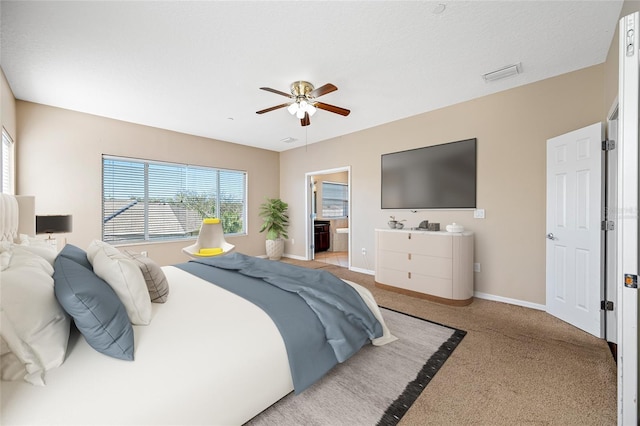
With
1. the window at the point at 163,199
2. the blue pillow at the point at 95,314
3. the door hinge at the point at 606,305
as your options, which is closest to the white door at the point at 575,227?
the door hinge at the point at 606,305

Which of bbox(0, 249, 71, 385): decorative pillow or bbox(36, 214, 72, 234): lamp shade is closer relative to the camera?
bbox(0, 249, 71, 385): decorative pillow

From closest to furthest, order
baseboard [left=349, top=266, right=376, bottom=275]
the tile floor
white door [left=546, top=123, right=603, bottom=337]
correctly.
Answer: white door [left=546, top=123, right=603, bottom=337] → baseboard [left=349, top=266, right=376, bottom=275] → the tile floor

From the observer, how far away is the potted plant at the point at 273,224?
5.99m

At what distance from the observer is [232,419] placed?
48.6 inches

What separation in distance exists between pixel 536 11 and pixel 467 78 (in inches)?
38.5

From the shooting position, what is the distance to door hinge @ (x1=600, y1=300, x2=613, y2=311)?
2.33 m

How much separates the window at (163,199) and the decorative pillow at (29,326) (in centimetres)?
386

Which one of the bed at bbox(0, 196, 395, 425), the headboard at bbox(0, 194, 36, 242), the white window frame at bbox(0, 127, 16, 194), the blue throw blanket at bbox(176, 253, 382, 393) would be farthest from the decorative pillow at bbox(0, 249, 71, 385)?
the white window frame at bbox(0, 127, 16, 194)

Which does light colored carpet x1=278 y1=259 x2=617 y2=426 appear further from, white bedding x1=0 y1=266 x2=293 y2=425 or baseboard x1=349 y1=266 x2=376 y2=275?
baseboard x1=349 y1=266 x2=376 y2=275

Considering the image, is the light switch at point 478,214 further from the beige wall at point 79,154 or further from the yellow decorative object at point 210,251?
the beige wall at point 79,154

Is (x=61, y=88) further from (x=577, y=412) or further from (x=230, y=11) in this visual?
(x=577, y=412)

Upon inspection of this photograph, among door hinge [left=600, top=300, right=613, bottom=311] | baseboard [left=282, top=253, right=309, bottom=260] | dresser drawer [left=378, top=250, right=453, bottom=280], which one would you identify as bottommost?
baseboard [left=282, top=253, right=309, bottom=260]

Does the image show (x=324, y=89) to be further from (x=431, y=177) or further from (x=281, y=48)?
(x=431, y=177)

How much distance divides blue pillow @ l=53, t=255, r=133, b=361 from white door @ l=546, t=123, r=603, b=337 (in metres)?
3.62
